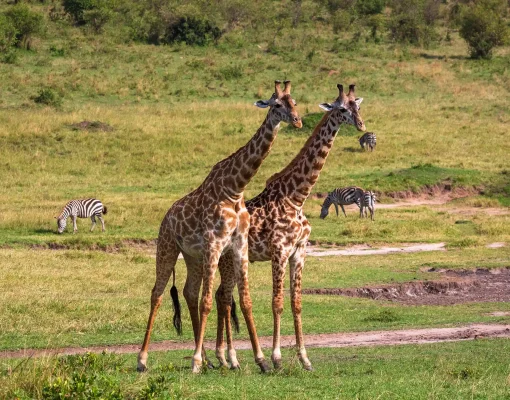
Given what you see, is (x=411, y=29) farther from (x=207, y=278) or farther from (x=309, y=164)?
(x=207, y=278)

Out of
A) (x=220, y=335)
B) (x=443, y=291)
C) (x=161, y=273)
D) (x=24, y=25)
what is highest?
(x=24, y=25)

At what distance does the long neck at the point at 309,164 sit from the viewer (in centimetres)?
1073

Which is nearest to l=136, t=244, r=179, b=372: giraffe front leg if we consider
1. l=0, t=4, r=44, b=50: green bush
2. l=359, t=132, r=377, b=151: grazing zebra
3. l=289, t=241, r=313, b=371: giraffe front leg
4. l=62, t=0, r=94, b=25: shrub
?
l=289, t=241, r=313, b=371: giraffe front leg

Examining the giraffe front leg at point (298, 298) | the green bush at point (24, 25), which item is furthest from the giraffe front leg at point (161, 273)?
the green bush at point (24, 25)

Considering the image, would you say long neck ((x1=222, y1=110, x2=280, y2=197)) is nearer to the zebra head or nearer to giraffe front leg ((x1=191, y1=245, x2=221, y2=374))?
giraffe front leg ((x1=191, y1=245, x2=221, y2=374))

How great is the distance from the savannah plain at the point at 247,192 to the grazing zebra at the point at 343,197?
15.1 inches

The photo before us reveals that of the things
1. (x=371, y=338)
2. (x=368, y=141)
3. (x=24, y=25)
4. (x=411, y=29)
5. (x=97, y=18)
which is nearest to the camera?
(x=371, y=338)

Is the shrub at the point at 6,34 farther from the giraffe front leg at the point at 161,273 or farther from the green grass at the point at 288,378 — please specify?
the giraffe front leg at the point at 161,273

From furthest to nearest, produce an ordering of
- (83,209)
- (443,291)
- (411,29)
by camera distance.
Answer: (411,29), (83,209), (443,291)

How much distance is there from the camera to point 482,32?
49344 millimetres

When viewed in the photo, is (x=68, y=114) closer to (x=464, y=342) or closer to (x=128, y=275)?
(x=128, y=275)

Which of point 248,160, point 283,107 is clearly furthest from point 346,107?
point 248,160

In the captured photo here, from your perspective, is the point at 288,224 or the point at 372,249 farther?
the point at 372,249

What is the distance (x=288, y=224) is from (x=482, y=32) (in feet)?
135
